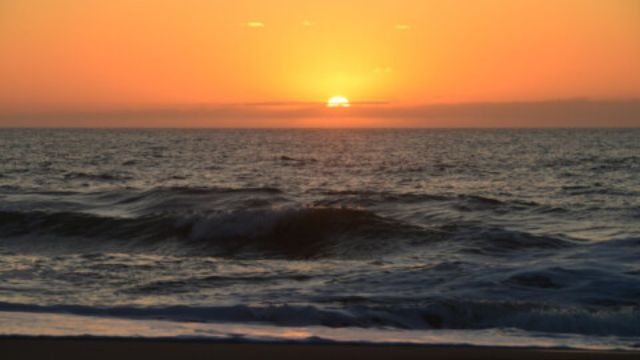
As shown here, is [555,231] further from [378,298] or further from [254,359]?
[254,359]

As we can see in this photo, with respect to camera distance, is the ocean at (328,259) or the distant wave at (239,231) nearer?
the ocean at (328,259)

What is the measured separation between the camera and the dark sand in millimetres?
5969

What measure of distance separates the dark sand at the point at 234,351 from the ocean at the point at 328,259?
0.34 m

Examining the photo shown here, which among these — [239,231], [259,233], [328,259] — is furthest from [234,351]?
[239,231]

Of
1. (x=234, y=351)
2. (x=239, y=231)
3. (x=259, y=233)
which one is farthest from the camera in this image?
(x=239, y=231)

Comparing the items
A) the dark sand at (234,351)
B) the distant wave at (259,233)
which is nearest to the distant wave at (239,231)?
the distant wave at (259,233)

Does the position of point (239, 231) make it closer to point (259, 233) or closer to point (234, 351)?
point (259, 233)

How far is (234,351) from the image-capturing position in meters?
6.14

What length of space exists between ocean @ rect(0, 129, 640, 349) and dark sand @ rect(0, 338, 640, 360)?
1.12 ft

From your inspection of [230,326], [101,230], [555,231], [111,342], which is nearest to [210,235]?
[101,230]

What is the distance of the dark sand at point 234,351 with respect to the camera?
5.97m

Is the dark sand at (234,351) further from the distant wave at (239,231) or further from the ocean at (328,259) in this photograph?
the distant wave at (239,231)

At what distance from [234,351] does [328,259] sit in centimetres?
817

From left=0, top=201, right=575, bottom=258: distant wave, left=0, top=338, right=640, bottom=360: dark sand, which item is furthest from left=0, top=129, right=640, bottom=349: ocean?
left=0, top=338, right=640, bottom=360: dark sand
